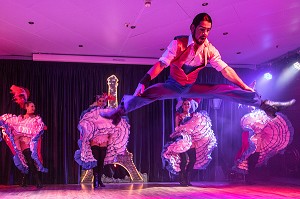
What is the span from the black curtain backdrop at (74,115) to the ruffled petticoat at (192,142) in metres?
1.59

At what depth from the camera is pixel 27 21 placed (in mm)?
6742

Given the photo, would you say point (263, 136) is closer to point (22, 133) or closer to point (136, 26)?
point (136, 26)

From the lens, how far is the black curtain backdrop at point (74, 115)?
29.3 feet

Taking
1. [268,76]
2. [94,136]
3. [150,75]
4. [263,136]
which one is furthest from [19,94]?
[268,76]

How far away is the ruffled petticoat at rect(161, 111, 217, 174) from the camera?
763 centimetres

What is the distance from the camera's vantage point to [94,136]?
7.48 meters

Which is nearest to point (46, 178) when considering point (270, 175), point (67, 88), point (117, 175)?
point (117, 175)

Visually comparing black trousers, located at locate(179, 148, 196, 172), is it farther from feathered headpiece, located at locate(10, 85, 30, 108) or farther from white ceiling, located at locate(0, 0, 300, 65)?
feathered headpiece, located at locate(10, 85, 30, 108)

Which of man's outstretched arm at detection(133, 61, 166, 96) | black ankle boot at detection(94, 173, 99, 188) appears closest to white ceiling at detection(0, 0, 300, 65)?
man's outstretched arm at detection(133, 61, 166, 96)

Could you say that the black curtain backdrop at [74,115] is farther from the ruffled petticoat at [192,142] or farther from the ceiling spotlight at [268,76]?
the ruffled petticoat at [192,142]

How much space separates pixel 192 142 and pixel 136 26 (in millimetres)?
2830

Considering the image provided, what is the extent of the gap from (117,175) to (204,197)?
372cm

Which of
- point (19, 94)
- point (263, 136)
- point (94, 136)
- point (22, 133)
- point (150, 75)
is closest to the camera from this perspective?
point (150, 75)

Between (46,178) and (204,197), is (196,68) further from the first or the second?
(46,178)
